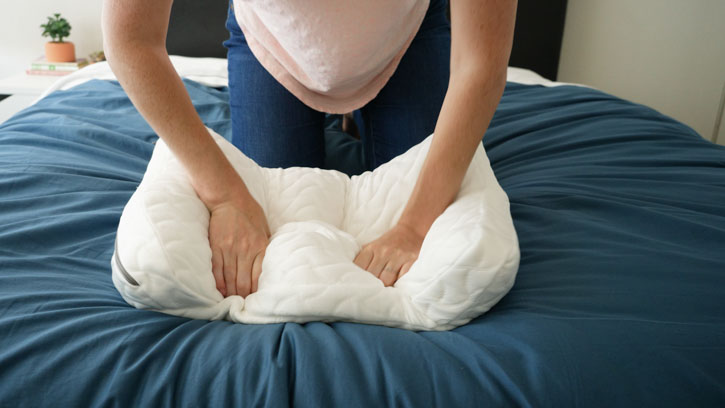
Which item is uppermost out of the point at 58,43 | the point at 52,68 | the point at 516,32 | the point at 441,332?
the point at 516,32

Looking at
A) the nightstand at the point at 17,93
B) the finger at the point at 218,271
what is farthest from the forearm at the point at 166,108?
the nightstand at the point at 17,93

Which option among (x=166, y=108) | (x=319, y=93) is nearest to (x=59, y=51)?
(x=319, y=93)

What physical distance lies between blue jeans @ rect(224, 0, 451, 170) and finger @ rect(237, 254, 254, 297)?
554 millimetres

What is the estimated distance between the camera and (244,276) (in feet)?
2.45

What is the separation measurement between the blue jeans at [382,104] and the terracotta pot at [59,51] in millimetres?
1694

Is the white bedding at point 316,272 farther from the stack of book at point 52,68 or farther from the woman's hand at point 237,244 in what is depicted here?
the stack of book at point 52,68

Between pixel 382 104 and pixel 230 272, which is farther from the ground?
pixel 382 104

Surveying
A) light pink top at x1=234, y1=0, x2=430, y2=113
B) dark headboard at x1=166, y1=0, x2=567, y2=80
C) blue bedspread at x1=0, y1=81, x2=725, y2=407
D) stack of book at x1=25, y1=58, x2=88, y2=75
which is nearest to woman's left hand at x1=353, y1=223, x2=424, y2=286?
blue bedspread at x1=0, y1=81, x2=725, y2=407

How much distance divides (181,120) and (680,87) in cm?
235

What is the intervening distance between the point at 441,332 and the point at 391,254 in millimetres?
148

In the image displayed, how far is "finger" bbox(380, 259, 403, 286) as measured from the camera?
76 centimetres

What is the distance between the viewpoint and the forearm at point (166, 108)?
33.0 inches

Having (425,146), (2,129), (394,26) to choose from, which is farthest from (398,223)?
(2,129)

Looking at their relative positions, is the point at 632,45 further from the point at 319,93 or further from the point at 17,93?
the point at 17,93
